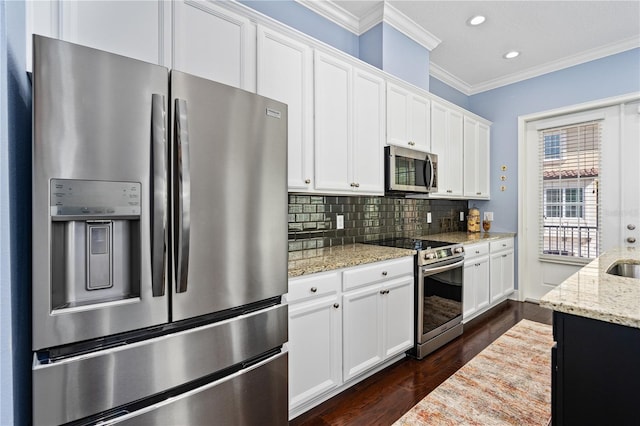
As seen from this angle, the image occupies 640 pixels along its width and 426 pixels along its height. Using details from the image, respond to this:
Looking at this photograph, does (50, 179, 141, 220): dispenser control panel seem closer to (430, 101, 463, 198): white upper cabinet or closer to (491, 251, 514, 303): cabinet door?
(430, 101, 463, 198): white upper cabinet

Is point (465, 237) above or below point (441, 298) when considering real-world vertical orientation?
above

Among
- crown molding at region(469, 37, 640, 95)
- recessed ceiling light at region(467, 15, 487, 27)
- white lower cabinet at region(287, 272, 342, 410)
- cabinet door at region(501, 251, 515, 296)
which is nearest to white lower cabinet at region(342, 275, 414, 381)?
white lower cabinet at region(287, 272, 342, 410)

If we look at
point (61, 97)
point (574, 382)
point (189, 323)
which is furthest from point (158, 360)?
point (574, 382)

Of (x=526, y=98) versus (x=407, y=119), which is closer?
(x=407, y=119)

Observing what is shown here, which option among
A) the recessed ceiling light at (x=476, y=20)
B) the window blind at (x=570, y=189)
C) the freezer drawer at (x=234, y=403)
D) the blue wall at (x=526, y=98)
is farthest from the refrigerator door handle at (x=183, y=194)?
the window blind at (x=570, y=189)

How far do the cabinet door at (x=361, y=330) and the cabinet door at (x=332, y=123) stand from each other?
82 centimetres

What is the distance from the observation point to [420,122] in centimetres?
310

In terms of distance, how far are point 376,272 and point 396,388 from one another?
2.68 feet

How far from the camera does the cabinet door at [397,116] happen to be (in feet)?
9.08

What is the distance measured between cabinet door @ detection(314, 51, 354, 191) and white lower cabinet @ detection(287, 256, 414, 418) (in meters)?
0.71

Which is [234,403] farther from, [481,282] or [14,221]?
[481,282]

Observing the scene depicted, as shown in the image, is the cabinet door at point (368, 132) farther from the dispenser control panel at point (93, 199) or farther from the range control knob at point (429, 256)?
the dispenser control panel at point (93, 199)

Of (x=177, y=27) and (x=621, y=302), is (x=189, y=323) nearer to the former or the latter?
(x=177, y=27)

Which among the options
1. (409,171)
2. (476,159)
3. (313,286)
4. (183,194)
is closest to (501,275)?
(476,159)
